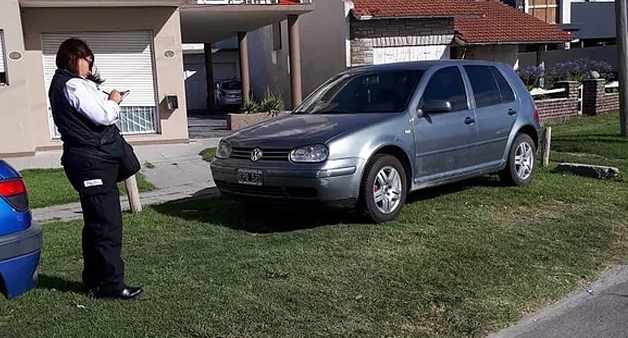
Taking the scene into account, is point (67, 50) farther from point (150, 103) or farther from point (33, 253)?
point (150, 103)

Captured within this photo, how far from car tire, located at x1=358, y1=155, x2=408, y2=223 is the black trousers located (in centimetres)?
256

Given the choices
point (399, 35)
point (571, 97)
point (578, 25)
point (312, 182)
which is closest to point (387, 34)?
point (399, 35)

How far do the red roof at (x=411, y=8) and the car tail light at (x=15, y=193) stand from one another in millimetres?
16523

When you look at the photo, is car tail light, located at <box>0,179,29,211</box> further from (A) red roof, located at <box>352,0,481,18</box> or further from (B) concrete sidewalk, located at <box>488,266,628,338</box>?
(A) red roof, located at <box>352,0,481,18</box>

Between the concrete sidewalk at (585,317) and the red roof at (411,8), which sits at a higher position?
the red roof at (411,8)

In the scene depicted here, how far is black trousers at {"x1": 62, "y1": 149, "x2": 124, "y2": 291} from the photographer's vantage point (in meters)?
4.80

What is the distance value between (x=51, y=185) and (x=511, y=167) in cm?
657

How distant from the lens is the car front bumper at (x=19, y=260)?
4.12 metres

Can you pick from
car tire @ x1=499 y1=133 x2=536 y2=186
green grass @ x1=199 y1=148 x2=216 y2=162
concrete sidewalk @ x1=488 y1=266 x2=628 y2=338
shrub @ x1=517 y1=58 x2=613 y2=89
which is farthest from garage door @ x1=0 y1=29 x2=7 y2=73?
shrub @ x1=517 y1=58 x2=613 y2=89

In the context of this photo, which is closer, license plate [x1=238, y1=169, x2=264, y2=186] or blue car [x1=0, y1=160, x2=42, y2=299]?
blue car [x1=0, y1=160, x2=42, y2=299]

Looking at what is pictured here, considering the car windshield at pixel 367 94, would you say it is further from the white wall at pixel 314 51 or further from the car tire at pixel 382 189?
the white wall at pixel 314 51

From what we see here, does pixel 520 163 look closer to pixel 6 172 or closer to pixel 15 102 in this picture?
pixel 6 172

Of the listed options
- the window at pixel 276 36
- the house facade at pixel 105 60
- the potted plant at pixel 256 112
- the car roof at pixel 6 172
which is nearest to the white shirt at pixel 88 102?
the car roof at pixel 6 172

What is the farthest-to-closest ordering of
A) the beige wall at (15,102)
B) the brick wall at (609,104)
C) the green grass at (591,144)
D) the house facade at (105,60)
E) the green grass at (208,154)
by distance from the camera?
the brick wall at (609,104) → the house facade at (105,60) → the beige wall at (15,102) → the green grass at (208,154) → the green grass at (591,144)
